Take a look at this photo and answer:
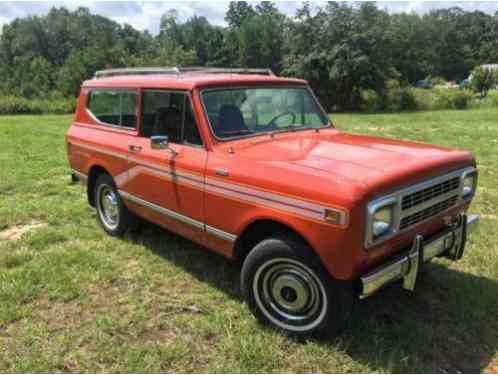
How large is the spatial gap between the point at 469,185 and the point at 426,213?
75cm

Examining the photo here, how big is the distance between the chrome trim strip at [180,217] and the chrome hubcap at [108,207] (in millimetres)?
384

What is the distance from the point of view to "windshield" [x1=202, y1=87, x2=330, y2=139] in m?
3.76

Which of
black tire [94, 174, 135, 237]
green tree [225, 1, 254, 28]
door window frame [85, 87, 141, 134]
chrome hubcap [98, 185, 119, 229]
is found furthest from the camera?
green tree [225, 1, 254, 28]

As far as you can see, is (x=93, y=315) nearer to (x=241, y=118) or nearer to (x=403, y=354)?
(x=241, y=118)

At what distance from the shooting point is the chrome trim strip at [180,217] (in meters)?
3.50

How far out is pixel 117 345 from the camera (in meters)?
3.19

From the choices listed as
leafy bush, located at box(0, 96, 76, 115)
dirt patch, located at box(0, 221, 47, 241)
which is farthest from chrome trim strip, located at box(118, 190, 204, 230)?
leafy bush, located at box(0, 96, 76, 115)

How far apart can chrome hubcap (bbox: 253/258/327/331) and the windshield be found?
124 centimetres

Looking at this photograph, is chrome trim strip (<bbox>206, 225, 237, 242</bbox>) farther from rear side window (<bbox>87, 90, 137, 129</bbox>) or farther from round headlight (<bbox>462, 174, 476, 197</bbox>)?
round headlight (<bbox>462, 174, 476, 197</bbox>)

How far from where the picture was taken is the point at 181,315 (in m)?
3.58

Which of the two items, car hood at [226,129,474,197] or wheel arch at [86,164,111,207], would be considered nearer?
car hood at [226,129,474,197]

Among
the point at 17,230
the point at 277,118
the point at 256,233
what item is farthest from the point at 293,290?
the point at 17,230

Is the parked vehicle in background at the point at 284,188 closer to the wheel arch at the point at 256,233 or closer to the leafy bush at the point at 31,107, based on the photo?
the wheel arch at the point at 256,233

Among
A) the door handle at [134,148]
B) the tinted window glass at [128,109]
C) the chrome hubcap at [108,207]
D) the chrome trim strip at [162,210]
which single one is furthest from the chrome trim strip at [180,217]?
the tinted window glass at [128,109]
